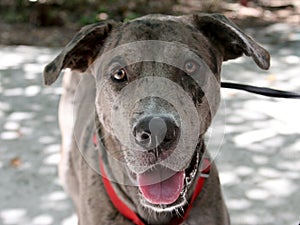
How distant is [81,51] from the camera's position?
3.10 m

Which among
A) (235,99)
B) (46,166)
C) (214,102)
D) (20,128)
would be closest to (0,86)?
(20,128)

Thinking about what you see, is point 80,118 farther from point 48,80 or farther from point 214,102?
point 214,102

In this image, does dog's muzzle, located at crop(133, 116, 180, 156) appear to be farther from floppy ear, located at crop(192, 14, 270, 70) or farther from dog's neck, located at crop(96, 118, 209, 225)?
floppy ear, located at crop(192, 14, 270, 70)

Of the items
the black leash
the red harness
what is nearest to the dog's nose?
the red harness

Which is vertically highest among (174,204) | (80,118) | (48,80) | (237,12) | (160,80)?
(160,80)

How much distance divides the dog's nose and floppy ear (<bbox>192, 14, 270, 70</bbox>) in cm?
60

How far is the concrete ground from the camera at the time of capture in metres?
4.44

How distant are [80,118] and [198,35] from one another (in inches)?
46.0

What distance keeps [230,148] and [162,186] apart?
7.66 feet

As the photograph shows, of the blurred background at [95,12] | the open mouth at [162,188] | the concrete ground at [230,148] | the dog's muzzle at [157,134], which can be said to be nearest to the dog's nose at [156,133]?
the dog's muzzle at [157,134]

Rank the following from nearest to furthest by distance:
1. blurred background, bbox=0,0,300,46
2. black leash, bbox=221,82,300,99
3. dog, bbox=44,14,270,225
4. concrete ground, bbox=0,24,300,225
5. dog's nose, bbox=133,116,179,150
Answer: dog's nose, bbox=133,116,179,150, dog, bbox=44,14,270,225, black leash, bbox=221,82,300,99, concrete ground, bbox=0,24,300,225, blurred background, bbox=0,0,300,46

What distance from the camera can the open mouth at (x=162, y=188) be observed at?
2781mm

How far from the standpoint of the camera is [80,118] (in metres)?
3.83

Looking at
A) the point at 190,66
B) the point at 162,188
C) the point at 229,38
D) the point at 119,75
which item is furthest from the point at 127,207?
the point at 229,38
